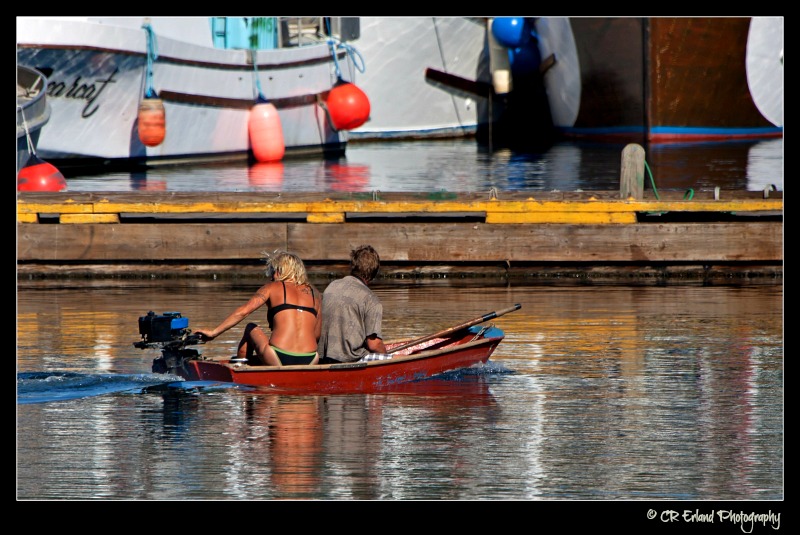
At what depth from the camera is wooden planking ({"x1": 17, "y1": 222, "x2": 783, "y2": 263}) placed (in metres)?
16.4

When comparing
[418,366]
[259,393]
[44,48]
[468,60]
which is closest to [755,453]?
[418,366]

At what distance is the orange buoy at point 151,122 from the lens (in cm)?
2764

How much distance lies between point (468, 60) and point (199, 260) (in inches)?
931

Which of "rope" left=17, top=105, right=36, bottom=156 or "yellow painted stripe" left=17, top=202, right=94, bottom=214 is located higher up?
"rope" left=17, top=105, right=36, bottom=156

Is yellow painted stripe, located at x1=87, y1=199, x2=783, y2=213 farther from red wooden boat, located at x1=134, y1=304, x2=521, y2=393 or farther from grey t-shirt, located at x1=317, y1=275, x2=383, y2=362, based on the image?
grey t-shirt, located at x1=317, y1=275, x2=383, y2=362

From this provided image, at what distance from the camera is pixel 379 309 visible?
33.1ft

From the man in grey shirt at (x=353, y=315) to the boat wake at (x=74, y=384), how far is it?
1.27m

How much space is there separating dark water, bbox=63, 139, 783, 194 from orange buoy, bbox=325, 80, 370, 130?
99 centimetres

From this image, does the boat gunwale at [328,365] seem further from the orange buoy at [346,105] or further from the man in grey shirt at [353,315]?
the orange buoy at [346,105]

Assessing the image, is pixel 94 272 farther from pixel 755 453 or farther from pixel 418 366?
pixel 755 453

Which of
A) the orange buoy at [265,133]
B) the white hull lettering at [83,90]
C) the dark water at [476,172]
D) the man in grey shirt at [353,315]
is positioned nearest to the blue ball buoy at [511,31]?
the dark water at [476,172]

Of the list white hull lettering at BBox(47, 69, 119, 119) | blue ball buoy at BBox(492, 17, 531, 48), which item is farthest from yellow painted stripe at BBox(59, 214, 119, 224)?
blue ball buoy at BBox(492, 17, 531, 48)
